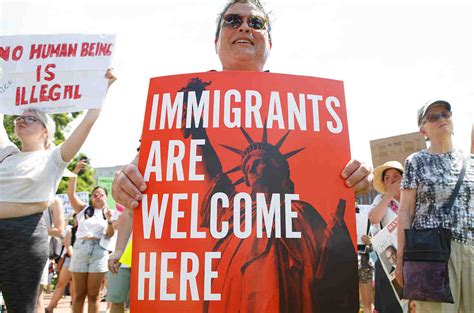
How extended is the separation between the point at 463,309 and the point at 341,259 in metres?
1.81

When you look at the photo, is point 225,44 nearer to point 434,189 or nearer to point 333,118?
point 333,118

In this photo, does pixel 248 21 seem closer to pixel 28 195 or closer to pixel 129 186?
pixel 129 186

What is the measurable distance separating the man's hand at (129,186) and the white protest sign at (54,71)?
175cm

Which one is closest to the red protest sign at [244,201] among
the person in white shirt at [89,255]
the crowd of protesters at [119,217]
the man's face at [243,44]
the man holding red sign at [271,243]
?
the man holding red sign at [271,243]

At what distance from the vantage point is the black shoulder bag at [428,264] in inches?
112

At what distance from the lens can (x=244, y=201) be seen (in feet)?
5.34

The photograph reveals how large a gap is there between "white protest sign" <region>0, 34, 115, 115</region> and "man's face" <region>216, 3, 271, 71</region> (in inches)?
59.7

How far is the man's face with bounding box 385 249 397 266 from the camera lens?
372 centimetres

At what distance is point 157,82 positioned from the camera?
182cm

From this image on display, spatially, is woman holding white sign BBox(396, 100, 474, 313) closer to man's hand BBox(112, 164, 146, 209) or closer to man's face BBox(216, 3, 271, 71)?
man's face BBox(216, 3, 271, 71)

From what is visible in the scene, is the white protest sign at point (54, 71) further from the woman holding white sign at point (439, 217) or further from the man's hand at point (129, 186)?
the woman holding white sign at point (439, 217)

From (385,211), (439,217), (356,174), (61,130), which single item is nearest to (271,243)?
(356,174)

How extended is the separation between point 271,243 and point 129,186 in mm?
546

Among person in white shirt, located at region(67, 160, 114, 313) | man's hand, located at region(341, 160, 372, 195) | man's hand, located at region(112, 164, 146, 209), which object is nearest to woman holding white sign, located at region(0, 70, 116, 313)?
man's hand, located at region(112, 164, 146, 209)
